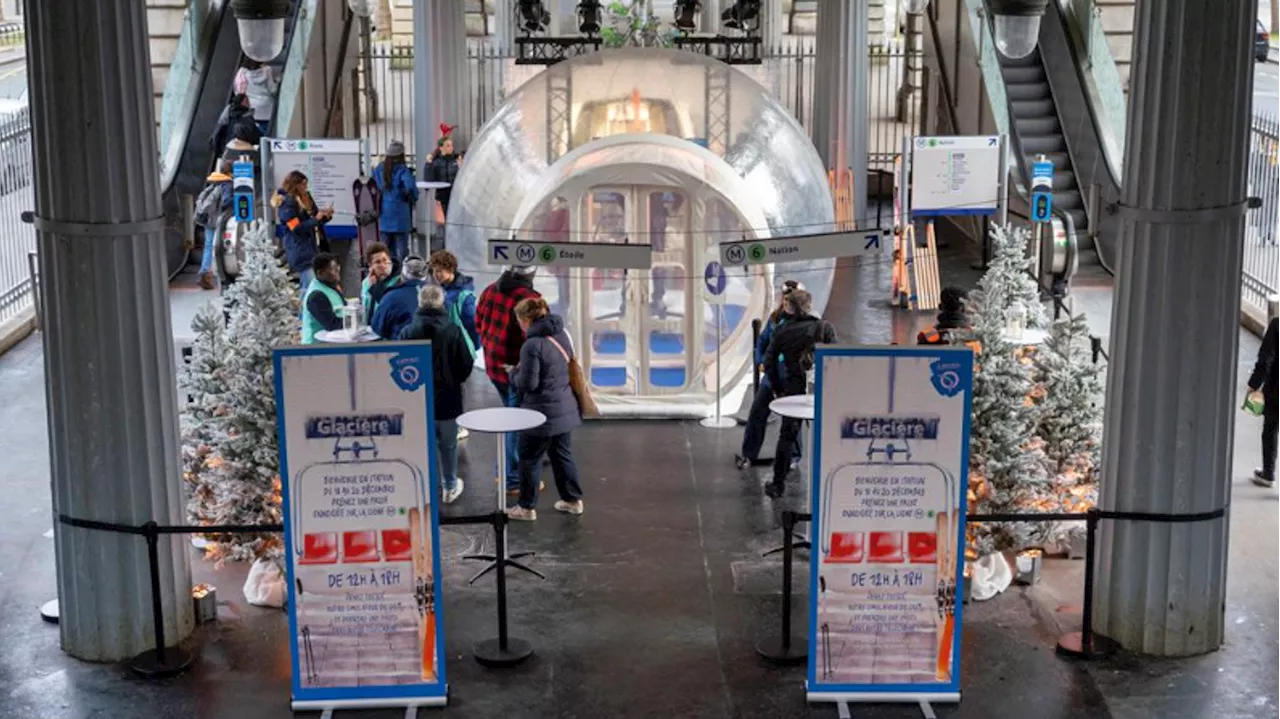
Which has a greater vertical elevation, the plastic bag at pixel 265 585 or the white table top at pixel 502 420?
the white table top at pixel 502 420

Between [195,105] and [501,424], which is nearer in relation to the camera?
[501,424]

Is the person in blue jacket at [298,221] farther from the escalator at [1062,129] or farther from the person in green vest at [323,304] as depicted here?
the escalator at [1062,129]

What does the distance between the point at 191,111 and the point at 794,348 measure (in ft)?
43.5

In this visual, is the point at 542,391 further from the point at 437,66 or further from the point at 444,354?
the point at 437,66

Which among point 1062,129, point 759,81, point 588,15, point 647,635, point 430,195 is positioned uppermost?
point 588,15

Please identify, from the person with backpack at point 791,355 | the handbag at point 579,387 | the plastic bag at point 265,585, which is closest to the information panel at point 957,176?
the person with backpack at point 791,355

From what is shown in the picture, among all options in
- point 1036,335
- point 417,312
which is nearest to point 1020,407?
point 1036,335

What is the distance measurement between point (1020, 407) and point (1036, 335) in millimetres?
1527

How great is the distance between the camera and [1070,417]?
515 inches

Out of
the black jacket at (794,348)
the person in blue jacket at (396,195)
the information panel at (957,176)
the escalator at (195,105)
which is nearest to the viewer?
the black jacket at (794,348)

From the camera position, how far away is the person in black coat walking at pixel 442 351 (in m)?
13.4

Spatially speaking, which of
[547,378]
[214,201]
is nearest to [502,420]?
[547,378]

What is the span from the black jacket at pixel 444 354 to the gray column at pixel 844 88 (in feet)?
39.7

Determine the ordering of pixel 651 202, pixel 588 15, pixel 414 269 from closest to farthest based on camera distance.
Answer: pixel 414 269, pixel 651 202, pixel 588 15
